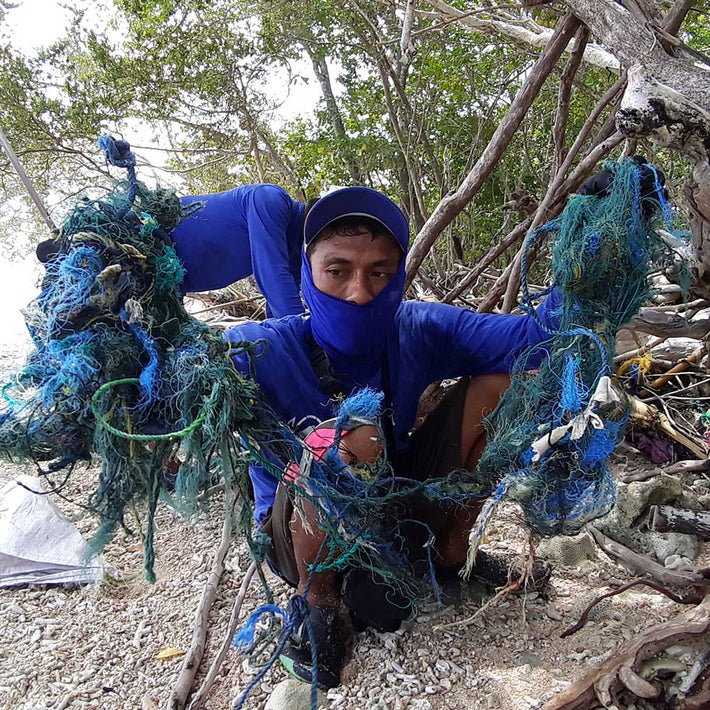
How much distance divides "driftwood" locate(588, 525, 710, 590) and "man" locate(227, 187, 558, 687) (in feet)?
1.93

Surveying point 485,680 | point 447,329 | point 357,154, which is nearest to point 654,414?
point 447,329

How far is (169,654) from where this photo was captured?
70.9 inches

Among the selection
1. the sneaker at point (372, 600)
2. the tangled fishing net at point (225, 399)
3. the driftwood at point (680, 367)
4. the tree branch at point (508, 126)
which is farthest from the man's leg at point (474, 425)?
the driftwood at point (680, 367)

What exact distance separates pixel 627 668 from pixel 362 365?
0.99 m

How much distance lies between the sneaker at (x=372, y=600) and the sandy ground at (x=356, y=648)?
0.06 metres

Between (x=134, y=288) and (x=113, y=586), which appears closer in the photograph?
(x=134, y=288)

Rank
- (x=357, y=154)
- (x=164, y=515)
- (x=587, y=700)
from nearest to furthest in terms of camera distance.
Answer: (x=587, y=700), (x=164, y=515), (x=357, y=154)

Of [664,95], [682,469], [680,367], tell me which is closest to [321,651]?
[664,95]

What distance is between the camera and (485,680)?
150 cm

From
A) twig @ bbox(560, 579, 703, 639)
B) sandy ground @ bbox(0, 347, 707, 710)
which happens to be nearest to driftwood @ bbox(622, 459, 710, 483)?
sandy ground @ bbox(0, 347, 707, 710)

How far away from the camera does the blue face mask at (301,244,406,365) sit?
1550mm

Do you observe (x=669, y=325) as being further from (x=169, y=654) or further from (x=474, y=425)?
(x=169, y=654)

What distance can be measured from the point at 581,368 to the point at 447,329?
1.60 feet

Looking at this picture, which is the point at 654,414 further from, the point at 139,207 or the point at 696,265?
the point at 139,207
